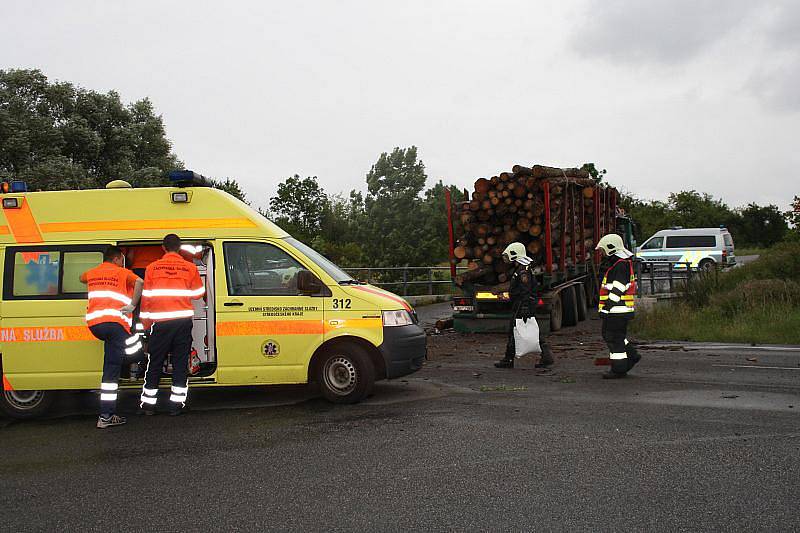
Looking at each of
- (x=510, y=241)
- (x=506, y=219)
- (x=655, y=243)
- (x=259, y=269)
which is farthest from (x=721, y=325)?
(x=655, y=243)

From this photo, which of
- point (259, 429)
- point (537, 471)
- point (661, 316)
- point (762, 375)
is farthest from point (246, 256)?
point (661, 316)

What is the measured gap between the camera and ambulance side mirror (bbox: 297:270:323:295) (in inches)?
308

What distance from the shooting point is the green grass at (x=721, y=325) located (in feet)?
43.4

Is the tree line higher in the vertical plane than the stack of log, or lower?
higher

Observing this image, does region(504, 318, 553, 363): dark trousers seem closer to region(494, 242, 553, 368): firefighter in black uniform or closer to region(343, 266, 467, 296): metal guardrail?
region(494, 242, 553, 368): firefighter in black uniform

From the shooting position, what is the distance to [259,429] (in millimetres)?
7055

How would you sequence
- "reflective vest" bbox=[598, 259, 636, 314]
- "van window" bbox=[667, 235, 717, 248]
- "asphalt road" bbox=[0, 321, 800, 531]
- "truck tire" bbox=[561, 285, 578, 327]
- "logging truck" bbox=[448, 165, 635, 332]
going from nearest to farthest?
"asphalt road" bbox=[0, 321, 800, 531] → "reflective vest" bbox=[598, 259, 636, 314] → "logging truck" bbox=[448, 165, 635, 332] → "truck tire" bbox=[561, 285, 578, 327] → "van window" bbox=[667, 235, 717, 248]

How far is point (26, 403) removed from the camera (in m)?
8.00

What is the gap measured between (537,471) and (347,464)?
4.63ft

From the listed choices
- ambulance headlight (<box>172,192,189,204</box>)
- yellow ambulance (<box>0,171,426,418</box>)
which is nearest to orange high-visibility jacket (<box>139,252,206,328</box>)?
yellow ambulance (<box>0,171,426,418</box>)

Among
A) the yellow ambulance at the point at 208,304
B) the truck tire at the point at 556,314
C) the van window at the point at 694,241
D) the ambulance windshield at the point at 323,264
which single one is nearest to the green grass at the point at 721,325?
the truck tire at the point at 556,314

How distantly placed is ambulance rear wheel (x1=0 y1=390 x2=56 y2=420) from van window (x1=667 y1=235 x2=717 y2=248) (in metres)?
27.5

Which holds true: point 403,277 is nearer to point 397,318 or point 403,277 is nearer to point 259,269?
point 397,318

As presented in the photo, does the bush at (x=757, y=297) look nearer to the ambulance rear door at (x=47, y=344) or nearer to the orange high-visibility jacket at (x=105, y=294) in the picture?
the orange high-visibility jacket at (x=105, y=294)
